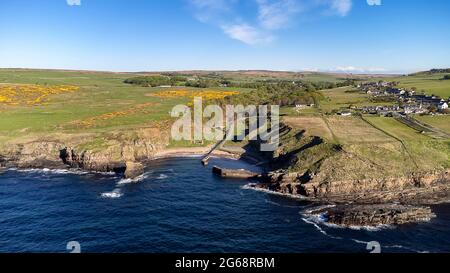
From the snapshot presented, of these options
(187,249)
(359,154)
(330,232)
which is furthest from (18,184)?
(359,154)

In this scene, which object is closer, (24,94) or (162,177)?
(162,177)

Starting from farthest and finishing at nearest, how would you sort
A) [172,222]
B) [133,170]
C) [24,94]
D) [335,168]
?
[24,94] < [133,170] < [335,168] < [172,222]

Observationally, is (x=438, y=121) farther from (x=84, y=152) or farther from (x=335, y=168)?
(x=84, y=152)

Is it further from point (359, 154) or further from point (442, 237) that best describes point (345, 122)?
point (442, 237)

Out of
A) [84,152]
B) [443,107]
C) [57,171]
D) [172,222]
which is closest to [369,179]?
[172,222]

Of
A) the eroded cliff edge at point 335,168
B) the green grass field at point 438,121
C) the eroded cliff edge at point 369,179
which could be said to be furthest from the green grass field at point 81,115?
the green grass field at point 438,121

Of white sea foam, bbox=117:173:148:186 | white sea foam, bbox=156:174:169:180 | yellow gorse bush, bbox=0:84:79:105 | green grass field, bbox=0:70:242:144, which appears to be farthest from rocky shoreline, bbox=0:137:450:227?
yellow gorse bush, bbox=0:84:79:105
